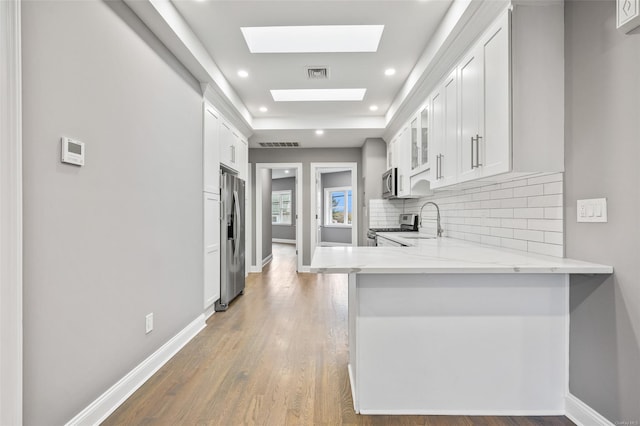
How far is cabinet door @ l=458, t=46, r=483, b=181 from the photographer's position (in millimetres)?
2004

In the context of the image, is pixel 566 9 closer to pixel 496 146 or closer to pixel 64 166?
pixel 496 146

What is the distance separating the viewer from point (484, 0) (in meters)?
1.84

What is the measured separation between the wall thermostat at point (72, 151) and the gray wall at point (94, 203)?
0.10ft

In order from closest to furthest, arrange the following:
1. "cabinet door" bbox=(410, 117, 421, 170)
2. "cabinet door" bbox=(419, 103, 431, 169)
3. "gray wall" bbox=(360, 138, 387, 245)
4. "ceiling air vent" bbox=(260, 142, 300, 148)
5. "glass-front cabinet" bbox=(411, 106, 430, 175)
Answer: "cabinet door" bbox=(419, 103, 431, 169), "glass-front cabinet" bbox=(411, 106, 430, 175), "cabinet door" bbox=(410, 117, 421, 170), "gray wall" bbox=(360, 138, 387, 245), "ceiling air vent" bbox=(260, 142, 300, 148)

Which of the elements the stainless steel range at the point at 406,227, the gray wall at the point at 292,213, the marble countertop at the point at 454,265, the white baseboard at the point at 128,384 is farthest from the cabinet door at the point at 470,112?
the gray wall at the point at 292,213

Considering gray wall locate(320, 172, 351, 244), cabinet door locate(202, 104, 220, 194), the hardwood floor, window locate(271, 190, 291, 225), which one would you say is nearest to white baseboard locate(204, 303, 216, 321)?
the hardwood floor

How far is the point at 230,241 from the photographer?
3717 millimetres

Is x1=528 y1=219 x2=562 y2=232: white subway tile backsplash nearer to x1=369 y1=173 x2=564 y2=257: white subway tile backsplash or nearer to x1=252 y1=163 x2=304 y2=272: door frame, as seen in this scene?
x1=369 y1=173 x2=564 y2=257: white subway tile backsplash

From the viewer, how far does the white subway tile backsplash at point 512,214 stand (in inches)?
68.6

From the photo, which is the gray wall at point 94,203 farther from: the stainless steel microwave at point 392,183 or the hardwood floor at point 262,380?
the stainless steel microwave at point 392,183
